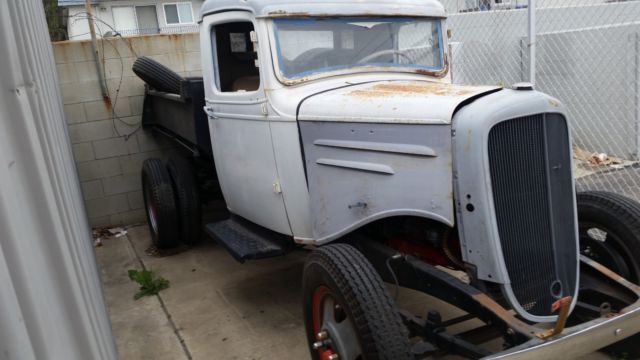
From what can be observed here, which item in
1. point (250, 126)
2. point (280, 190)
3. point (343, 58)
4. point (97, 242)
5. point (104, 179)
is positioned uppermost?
point (343, 58)

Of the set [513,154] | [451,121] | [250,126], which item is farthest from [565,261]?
[250,126]

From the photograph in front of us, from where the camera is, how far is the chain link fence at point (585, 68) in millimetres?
6793

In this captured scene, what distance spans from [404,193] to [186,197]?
2968mm

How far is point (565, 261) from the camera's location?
2768mm

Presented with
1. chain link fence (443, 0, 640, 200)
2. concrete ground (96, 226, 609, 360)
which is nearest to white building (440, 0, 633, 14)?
chain link fence (443, 0, 640, 200)

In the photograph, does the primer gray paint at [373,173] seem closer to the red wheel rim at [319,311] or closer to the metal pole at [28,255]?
the red wheel rim at [319,311]

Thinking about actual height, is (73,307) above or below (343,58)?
below

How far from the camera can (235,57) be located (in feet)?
15.2

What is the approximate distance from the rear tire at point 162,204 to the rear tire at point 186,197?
6cm

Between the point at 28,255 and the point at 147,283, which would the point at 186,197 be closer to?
the point at 147,283

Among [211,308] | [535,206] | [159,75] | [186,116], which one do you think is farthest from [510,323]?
[159,75]

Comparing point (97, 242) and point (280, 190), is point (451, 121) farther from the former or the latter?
point (97, 242)

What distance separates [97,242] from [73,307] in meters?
5.36

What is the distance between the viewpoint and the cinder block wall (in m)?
6.21
